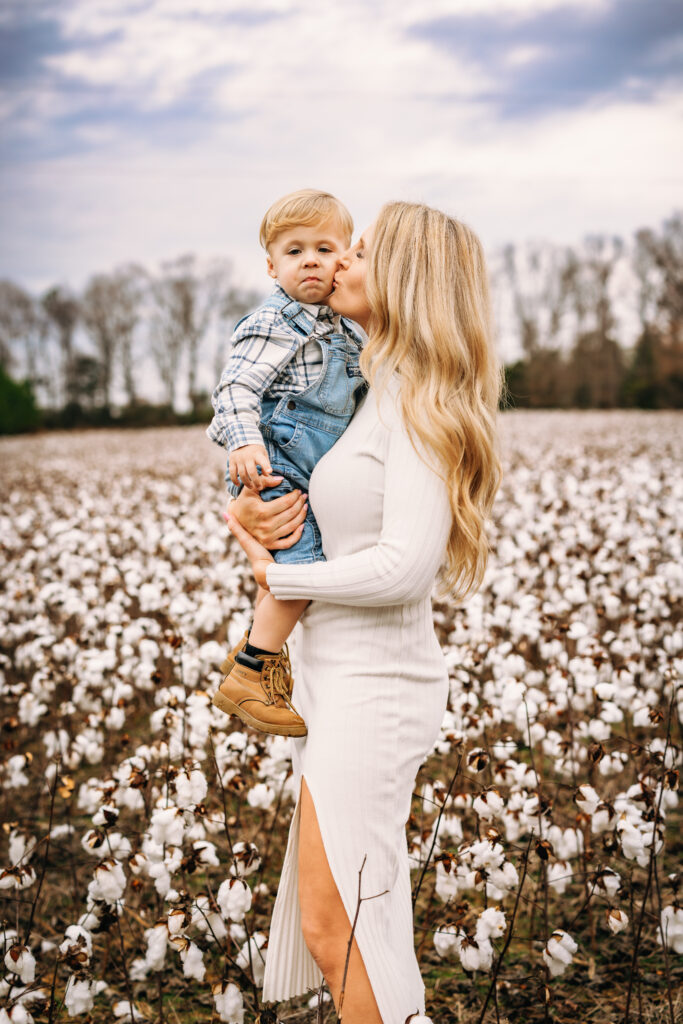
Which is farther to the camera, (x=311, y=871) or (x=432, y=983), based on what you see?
(x=432, y=983)

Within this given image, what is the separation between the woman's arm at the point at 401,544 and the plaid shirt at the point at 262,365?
56cm

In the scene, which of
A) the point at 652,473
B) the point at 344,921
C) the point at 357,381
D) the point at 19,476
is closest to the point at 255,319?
the point at 357,381

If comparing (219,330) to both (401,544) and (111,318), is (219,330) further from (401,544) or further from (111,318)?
(401,544)

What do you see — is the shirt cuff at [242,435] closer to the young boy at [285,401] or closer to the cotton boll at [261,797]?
the young boy at [285,401]

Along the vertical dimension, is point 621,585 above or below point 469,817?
above

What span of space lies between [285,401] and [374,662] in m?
0.85

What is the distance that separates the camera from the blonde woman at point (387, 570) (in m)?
2.00

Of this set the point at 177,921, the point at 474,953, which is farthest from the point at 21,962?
the point at 474,953

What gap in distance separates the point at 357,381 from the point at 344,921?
150 centimetres

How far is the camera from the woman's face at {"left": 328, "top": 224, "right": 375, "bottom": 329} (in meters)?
2.25

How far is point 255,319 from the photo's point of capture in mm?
2537

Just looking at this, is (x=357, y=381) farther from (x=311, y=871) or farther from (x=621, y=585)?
(x=621, y=585)

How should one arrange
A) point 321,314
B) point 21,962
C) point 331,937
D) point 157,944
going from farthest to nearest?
point 321,314, point 157,944, point 21,962, point 331,937

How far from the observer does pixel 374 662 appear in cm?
210
